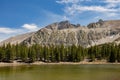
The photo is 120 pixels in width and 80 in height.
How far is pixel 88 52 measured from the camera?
188 m

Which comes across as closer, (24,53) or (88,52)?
A: (24,53)

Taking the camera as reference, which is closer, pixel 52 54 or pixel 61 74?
pixel 61 74

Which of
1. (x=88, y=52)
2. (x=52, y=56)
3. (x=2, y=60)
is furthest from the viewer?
(x=88, y=52)

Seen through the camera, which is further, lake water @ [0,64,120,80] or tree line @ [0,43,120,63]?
tree line @ [0,43,120,63]

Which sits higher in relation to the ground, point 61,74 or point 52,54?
point 52,54

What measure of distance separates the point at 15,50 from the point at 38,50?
16.3 meters

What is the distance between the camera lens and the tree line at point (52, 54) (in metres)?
160

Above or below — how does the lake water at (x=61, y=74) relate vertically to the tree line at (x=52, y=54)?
below

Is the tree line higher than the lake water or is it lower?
higher

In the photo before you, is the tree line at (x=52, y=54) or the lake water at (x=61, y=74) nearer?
the lake water at (x=61, y=74)

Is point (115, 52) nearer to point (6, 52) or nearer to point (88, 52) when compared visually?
point (88, 52)

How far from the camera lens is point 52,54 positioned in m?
169

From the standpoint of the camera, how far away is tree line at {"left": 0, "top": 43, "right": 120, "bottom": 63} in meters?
160

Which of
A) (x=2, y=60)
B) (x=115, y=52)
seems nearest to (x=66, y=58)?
→ (x=115, y=52)
